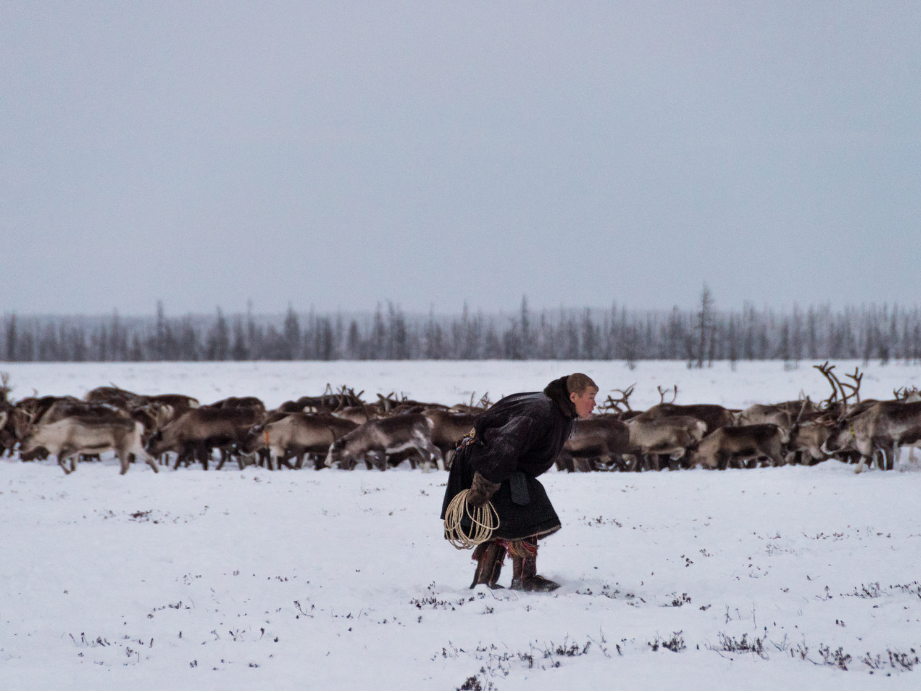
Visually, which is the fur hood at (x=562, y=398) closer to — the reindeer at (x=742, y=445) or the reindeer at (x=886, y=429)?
the reindeer at (x=886, y=429)

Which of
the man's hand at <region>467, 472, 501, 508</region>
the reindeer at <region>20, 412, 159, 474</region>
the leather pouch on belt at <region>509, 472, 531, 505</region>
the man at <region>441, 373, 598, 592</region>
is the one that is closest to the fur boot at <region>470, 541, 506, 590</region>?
the man at <region>441, 373, 598, 592</region>

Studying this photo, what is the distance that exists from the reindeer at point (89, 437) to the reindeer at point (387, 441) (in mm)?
3958

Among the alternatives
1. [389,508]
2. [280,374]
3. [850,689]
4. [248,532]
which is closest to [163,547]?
[248,532]

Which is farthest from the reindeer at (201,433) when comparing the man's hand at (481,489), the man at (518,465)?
the man's hand at (481,489)

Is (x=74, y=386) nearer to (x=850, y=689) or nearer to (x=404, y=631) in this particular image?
(x=404, y=631)

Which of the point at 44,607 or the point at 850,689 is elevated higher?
the point at 850,689

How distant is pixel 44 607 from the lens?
20.9 feet

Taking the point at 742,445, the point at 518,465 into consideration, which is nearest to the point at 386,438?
the point at 742,445

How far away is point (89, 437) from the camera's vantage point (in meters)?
14.6

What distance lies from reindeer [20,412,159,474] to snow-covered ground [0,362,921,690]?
65 centimetres

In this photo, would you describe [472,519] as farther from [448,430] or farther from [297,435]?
[297,435]

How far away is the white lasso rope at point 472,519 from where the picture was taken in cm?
617

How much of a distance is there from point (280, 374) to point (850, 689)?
40.5m

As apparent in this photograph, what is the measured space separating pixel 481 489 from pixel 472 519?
0.36 meters
